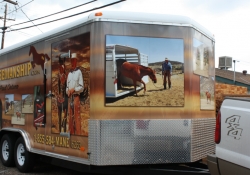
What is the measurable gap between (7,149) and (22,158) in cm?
95

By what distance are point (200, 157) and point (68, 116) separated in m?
2.46

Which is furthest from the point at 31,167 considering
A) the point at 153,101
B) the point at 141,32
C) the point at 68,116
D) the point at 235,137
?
the point at 235,137

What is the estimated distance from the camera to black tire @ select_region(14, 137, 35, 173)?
718 centimetres

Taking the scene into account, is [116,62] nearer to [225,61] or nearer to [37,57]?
[37,57]

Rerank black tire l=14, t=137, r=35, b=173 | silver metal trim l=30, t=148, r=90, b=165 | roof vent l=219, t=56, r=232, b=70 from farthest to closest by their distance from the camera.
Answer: roof vent l=219, t=56, r=232, b=70, black tire l=14, t=137, r=35, b=173, silver metal trim l=30, t=148, r=90, b=165

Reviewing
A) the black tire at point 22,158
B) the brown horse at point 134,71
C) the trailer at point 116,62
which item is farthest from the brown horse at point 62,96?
the black tire at point 22,158

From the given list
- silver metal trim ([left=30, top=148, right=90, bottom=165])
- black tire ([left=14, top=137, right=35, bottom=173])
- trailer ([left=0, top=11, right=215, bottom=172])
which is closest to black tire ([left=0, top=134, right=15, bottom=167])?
black tire ([left=14, top=137, right=35, bottom=173])

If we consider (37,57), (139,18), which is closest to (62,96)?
(37,57)

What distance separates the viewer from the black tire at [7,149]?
793 cm

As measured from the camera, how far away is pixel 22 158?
745cm

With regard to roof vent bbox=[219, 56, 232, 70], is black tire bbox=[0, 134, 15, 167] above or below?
below

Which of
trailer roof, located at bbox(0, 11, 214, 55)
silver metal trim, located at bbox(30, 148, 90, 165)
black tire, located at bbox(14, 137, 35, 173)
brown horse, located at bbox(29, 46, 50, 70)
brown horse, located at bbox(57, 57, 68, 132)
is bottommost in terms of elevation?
black tire, located at bbox(14, 137, 35, 173)

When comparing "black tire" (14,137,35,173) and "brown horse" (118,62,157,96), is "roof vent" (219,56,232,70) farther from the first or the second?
"brown horse" (118,62,157,96)

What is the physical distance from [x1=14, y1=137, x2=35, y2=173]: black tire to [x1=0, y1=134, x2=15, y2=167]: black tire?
1.04 ft
